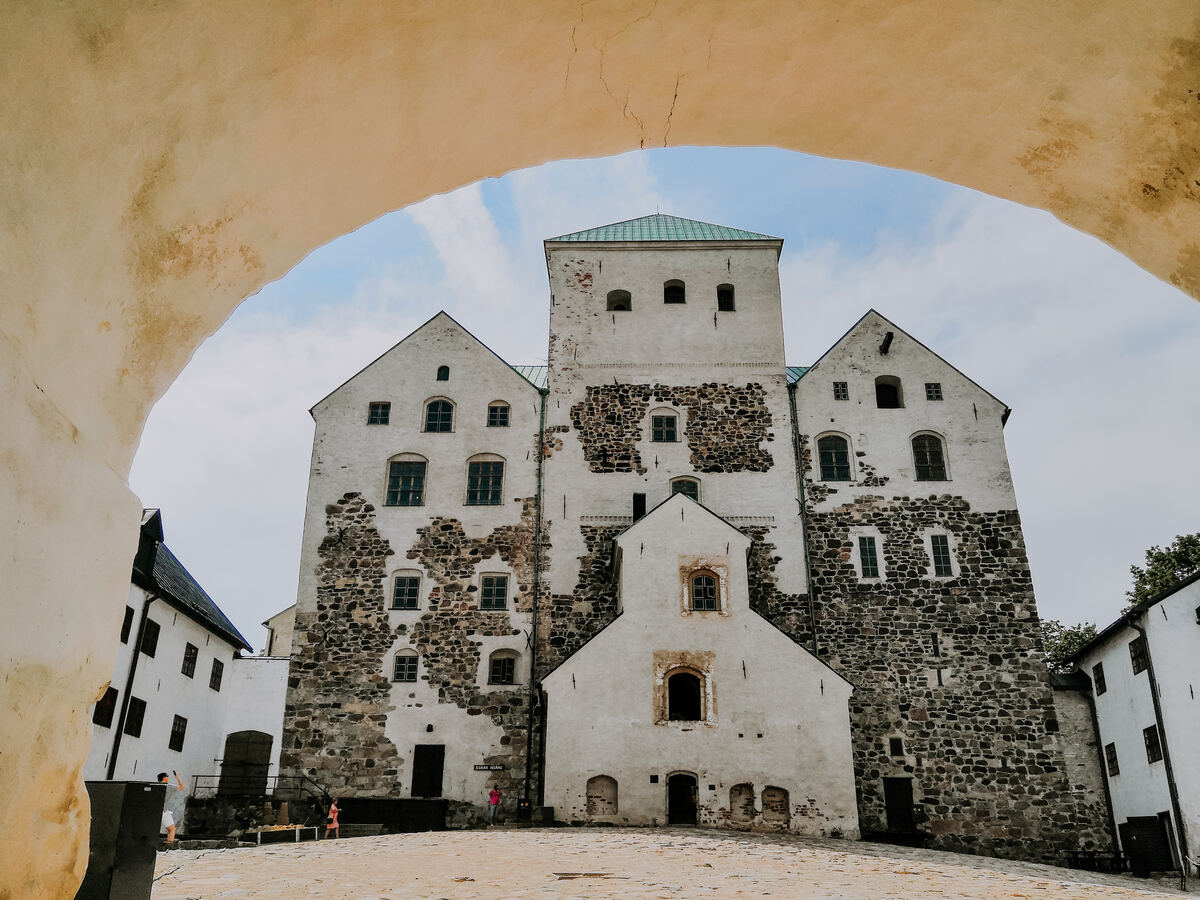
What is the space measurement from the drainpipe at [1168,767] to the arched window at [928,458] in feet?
20.0

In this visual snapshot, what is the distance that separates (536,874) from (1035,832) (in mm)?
15947

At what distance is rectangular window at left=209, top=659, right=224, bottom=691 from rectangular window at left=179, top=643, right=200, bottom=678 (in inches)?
57.2

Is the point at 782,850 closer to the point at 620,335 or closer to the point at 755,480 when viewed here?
the point at 755,480

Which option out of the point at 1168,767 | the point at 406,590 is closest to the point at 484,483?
the point at 406,590

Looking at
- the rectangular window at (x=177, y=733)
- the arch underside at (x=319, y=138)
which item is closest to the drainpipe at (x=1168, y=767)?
the arch underside at (x=319, y=138)

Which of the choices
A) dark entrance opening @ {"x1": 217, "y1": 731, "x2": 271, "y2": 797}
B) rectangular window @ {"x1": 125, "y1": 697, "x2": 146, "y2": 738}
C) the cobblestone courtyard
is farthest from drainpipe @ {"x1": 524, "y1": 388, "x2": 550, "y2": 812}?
dark entrance opening @ {"x1": 217, "y1": 731, "x2": 271, "y2": 797}

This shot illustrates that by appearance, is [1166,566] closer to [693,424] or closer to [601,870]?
[693,424]

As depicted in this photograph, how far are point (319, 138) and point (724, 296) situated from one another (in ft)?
93.7

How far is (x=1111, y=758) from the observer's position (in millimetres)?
26625

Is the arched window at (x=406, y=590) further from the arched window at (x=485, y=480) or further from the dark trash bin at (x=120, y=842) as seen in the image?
the dark trash bin at (x=120, y=842)

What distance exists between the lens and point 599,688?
23438mm

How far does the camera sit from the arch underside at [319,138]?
238 centimetres

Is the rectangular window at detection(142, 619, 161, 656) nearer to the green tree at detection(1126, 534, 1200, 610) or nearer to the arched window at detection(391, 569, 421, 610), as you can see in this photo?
the arched window at detection(391, 569, 421, 610)

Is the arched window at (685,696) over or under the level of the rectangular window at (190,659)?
under
